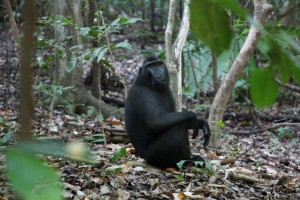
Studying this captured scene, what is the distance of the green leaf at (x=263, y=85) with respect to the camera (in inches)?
36.2

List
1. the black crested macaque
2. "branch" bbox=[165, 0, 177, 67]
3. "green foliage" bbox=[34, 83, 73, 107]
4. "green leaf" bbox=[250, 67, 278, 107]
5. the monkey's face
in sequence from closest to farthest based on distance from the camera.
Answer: "green leaf" bbox=[250, 67, 278, 107], the black crested macaque, the monkey's face, "branch" bbox=[165, 0, 177, 67], "green foliage" bbox=[34, 83, 73, 107]

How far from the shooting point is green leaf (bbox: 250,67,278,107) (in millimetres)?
920

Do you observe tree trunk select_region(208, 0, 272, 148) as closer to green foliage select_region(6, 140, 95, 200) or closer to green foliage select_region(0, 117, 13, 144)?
green foliage select_region(0, 117, 13, 144)

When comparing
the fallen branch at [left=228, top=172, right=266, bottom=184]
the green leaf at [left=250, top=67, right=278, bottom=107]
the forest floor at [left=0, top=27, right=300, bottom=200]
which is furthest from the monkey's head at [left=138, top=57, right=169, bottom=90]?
the green leaf at [left=250, top=67, right=278, bottom=107]

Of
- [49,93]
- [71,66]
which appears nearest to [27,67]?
[71,66]

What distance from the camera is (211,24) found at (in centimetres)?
78

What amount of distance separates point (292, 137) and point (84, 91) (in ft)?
11.7

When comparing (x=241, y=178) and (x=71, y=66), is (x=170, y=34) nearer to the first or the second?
(x=71, y=66)

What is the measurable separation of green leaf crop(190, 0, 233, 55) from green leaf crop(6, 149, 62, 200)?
0.34 metres

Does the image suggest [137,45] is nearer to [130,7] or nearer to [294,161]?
[130,7]

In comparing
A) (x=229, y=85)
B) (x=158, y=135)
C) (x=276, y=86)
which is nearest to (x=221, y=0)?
(x=276, y=86)

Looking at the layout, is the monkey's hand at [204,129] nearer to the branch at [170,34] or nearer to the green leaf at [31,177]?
the branch at [170,34]

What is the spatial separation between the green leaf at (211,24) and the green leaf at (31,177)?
0.34 m

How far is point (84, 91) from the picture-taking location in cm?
801
